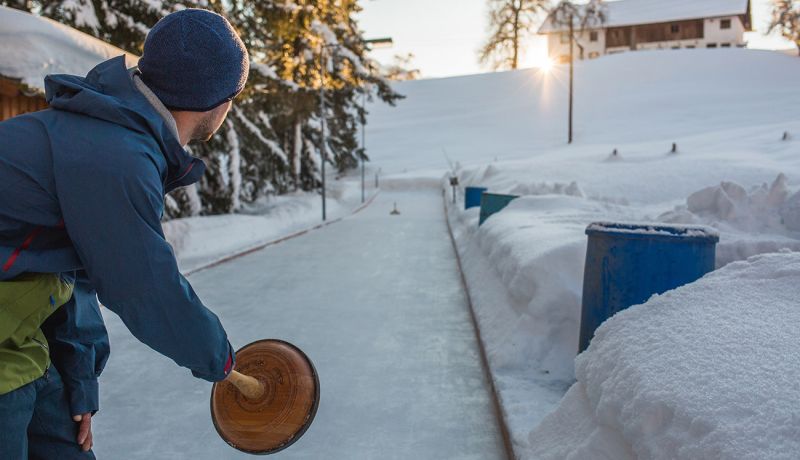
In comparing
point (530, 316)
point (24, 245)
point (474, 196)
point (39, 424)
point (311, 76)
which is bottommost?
point (530, 316)

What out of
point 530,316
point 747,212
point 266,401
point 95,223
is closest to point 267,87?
point 747,212

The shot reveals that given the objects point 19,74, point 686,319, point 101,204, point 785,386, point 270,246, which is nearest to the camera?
point 101,204

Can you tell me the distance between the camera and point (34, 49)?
648cm

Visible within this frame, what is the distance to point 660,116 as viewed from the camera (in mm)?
50719

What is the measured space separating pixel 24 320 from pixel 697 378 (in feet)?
7.12

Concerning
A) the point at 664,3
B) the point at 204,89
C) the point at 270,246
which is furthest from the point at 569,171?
the point at 664,3

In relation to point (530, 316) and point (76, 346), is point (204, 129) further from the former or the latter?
point (530, 316)

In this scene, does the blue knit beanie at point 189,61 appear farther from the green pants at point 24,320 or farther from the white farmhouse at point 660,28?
the white farmhouse at point 660,28

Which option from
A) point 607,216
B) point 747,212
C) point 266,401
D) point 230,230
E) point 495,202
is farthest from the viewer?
point 230,230

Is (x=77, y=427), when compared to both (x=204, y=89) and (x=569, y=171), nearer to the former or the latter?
(x=204, y=89)

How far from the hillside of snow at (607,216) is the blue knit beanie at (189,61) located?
1831mm

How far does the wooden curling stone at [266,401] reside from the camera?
6.73 ft

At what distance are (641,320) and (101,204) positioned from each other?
258cm

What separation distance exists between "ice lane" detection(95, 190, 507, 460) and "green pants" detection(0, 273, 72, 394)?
2.43 metres
